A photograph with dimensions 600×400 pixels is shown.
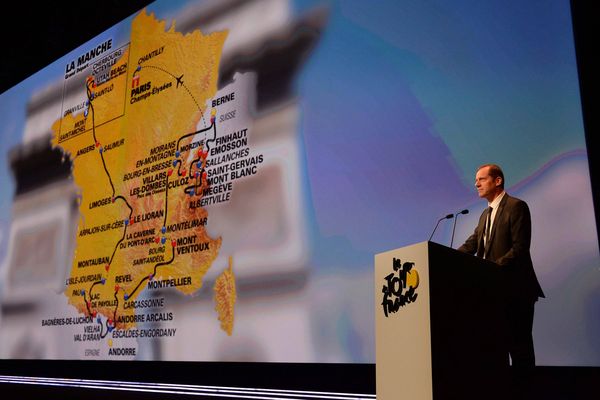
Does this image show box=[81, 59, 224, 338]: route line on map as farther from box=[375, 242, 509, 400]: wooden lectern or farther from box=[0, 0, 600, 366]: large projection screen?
box=[375, 242, 509, 400]: wooden lectern

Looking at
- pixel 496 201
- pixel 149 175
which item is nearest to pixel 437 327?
pixel 496 201

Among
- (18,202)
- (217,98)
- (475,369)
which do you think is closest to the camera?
(475,369)

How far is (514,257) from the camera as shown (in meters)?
1.71

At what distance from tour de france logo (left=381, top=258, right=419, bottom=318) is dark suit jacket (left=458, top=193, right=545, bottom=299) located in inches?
16.8

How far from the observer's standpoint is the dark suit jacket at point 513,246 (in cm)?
170

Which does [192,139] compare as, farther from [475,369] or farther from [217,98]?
[475,369]

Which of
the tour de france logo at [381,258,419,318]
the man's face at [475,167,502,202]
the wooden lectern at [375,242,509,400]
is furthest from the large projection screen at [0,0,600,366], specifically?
the tour de france logo at [381,258,419,318]

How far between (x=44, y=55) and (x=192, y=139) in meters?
2.04

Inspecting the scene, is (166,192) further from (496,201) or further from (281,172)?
(496,201)

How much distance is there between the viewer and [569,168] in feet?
6.65

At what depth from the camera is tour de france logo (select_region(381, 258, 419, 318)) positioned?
1.34 meters

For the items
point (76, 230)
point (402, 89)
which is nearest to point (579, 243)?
point (402, 89)

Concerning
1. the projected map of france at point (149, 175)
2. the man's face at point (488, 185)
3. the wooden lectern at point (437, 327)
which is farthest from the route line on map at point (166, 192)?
the wooden lectern at point (437, 327)

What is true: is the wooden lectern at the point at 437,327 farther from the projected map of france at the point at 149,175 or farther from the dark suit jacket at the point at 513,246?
the projected map of france at the point at 149,175
